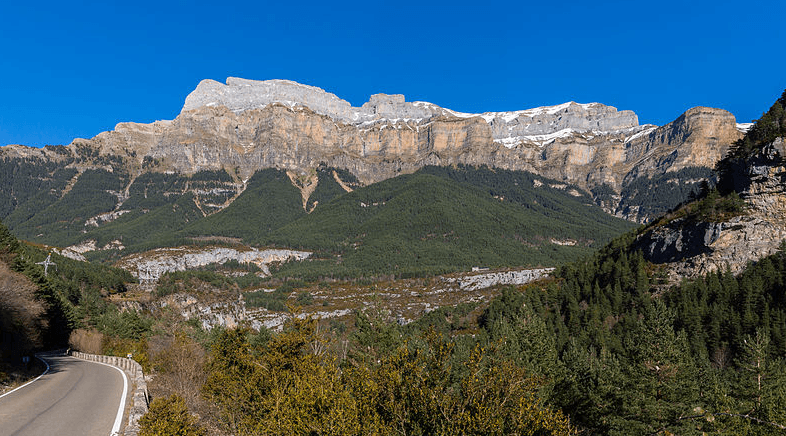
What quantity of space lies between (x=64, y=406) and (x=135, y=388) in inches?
208

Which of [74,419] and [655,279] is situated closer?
[74,419]

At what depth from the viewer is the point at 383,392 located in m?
16.2

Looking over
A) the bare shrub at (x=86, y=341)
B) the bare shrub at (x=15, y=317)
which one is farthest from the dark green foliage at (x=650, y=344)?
the bare shrub at (x=86, y=341)

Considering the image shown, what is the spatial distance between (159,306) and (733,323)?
119 m

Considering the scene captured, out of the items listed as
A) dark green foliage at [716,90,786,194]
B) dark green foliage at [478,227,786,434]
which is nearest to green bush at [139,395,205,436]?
dark green foliage at [478,227,786,434]

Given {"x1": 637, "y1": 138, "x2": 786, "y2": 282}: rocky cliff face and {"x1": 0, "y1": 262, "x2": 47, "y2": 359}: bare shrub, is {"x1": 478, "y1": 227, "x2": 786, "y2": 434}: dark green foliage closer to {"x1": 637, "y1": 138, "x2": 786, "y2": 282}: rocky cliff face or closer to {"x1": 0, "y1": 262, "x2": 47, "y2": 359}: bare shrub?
{"x1": 637, "y1": 138, "x2": 786, "y2": 282}: rocky cliff face

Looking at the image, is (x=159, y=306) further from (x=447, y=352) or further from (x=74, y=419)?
(x=447, y=352)

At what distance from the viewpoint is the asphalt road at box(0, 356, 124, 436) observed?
17.8 m

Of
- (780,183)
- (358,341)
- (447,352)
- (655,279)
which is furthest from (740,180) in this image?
(447,352)

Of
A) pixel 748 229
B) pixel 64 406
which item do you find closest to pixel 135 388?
pixel 64 406

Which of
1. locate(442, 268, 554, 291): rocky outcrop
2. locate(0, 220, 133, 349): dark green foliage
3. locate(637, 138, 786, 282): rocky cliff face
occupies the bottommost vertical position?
locate(442, 268, 554, 291): rocky outcrop

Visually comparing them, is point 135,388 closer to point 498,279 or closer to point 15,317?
point 15,317

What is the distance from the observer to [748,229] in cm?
9144

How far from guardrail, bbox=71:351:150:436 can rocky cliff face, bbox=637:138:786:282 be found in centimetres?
10656
